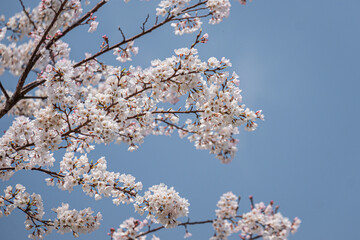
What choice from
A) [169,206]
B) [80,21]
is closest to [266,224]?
[169,206]

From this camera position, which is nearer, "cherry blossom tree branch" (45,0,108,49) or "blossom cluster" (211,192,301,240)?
"blossom cluster" (211,192,301,240)

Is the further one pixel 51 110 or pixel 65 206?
pixel 65 206

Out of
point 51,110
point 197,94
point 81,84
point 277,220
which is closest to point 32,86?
point 51,110

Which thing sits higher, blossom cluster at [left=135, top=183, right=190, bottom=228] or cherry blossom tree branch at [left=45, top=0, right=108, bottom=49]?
cherry blossom tree branch at [left=45, top=0, right=108, bottom=49]

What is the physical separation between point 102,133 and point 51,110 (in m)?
1.01

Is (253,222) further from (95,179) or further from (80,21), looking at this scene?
(80,21)

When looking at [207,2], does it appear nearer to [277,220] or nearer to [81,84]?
[81,84]

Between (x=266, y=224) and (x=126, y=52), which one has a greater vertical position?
(x=126, y=52)

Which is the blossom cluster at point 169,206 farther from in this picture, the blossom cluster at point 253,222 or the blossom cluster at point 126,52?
the blossom cluster at point 126,52

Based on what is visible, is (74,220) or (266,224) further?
(74,220)

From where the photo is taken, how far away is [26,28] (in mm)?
8992

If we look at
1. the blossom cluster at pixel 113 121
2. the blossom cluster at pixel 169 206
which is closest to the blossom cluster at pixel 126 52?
the blossom cluster at pixel 113 121

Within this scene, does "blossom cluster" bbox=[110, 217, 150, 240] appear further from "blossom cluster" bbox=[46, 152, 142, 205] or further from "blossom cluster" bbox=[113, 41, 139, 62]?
"blossom cluster" bbox=[113, 41, 139, 62]

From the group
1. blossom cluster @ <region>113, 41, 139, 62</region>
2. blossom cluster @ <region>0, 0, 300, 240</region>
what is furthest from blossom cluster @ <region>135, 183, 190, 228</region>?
blossom cluster @ <region>113, 41, 139, 62</region>
